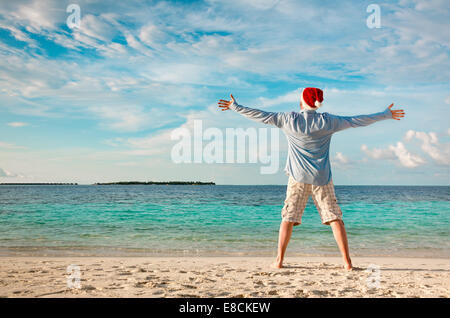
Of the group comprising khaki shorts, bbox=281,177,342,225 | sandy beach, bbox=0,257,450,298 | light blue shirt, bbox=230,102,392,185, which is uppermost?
light blue shirt, bbox=230,102,392,185

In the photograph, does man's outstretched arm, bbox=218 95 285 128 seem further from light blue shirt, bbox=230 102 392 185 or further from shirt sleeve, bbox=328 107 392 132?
shirt sleeve, bbox=328 107 392 132

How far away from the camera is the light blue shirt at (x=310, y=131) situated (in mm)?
4348

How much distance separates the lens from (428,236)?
391 inches

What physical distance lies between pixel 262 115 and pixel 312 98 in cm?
70

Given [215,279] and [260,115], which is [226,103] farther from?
[215,279]

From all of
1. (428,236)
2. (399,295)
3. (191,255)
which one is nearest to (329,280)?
(399,295)

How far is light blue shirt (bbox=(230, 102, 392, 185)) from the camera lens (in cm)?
435

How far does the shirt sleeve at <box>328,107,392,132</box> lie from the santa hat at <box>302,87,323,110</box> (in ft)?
0.76

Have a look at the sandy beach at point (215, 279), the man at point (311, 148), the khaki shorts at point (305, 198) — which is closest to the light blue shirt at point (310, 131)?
the man at point (311, 148)

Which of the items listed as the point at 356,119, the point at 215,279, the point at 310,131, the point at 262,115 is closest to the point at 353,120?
the point at 356,119

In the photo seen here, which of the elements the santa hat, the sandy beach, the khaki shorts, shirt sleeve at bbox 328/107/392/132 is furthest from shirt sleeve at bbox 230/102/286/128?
the sandy beach
